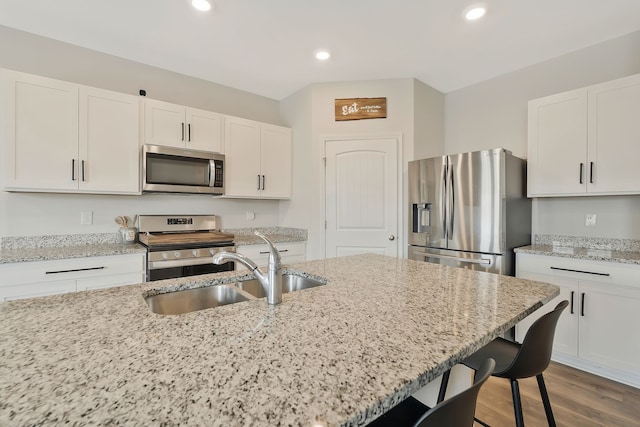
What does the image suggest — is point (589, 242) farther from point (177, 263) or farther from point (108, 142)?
point (108, 142)

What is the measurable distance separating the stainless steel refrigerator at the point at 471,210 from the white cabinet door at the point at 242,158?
172 cm

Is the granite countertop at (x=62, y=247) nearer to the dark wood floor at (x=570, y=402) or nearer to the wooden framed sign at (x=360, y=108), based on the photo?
the wooden framed sign at (x=360, y=108)

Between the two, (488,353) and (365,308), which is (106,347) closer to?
(365,308)

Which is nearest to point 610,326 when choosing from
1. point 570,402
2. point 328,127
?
point 570,402

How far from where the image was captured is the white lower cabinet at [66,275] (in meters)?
1.98

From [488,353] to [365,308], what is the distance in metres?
0.65

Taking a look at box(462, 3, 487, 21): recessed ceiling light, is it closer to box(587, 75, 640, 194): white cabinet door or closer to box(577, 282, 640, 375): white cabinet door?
box(587, 75, 640, 194): white cabinet door

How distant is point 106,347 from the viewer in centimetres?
72

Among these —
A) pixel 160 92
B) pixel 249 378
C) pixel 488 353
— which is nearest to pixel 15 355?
pixel 249 378

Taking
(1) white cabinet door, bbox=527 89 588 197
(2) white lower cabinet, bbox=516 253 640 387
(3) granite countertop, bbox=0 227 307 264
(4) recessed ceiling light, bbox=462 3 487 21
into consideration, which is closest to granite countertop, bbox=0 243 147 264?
(3) granite countertop, bbox=0 227 307 264

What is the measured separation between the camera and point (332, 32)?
2461 mm

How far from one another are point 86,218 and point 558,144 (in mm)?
4146

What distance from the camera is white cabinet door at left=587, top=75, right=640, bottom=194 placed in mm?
2178

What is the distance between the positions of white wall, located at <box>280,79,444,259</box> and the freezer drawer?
1.03 ft
